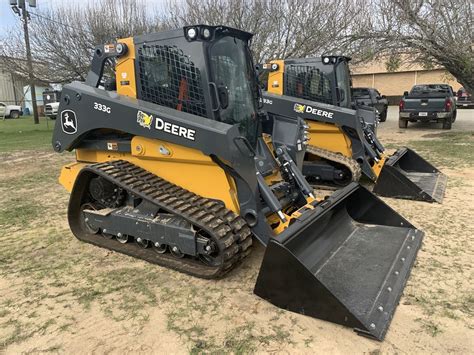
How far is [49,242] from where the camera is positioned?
189 inches

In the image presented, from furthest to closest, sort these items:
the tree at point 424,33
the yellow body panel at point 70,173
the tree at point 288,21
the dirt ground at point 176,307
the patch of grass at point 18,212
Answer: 1. the tree at point 288,21
2. the tree at point 424,33
3. the patch of grass at point 18,212
4. the yellow body panel at point 70,173
5. the dirt ground at point 176,307

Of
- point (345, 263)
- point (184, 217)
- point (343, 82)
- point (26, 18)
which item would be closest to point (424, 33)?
point (343, 82)

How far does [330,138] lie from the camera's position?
7.51 meters

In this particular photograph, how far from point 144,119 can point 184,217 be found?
104cm

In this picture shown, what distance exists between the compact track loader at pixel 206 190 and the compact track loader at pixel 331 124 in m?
2.52

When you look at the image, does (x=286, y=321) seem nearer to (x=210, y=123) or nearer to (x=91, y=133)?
(x=210, y=123)

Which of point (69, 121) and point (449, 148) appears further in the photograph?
point (449, 148)

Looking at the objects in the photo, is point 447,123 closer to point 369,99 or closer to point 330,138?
point 369,99

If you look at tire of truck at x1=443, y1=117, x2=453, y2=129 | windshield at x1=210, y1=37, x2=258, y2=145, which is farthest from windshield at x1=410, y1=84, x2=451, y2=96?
windshield at x1=210, y1=37, x2=258, y2=145

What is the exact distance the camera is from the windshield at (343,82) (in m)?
7.56

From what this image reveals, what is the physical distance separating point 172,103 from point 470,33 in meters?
12.8

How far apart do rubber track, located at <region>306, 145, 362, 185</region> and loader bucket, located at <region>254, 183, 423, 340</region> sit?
2.15 meters

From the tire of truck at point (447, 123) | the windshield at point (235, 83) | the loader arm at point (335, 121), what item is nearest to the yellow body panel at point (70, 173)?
the windshield at point (235, 83)

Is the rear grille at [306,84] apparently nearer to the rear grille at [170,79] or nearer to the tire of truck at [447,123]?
the rear grille at [170,79]
